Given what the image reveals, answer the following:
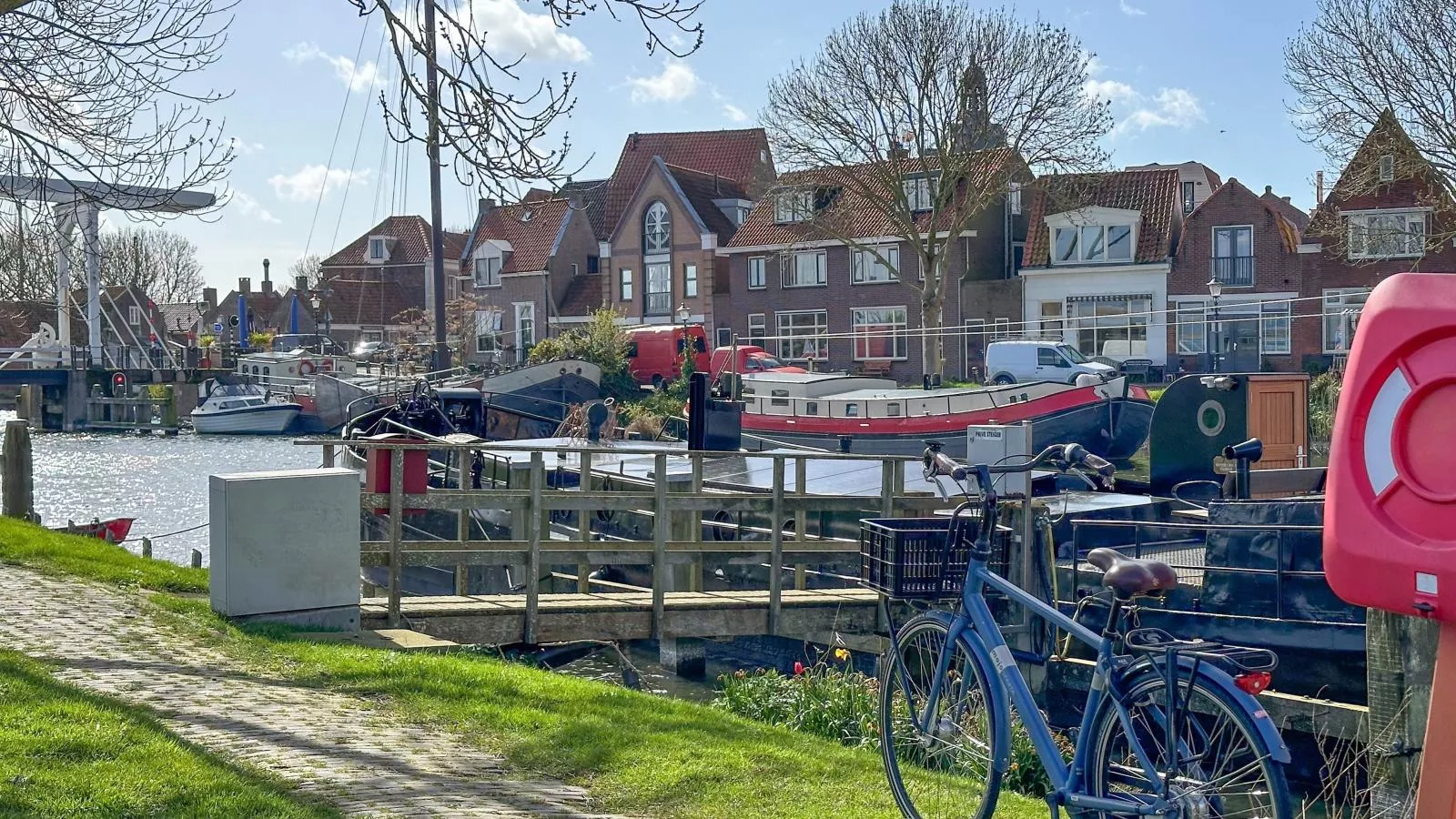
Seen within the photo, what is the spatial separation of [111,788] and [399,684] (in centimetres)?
237

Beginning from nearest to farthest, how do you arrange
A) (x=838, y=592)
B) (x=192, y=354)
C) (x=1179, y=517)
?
(x=838, y=592) < (x=1179, y=517) < (x=192, y=354)

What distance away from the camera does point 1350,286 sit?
44938 mm

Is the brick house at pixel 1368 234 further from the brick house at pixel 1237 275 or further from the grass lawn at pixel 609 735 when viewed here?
the grass lawn at pixel 609 735

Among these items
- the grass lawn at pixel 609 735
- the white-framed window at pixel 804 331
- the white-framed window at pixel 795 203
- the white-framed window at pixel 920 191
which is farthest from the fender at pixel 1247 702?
the white-framed window at pixel 804 331

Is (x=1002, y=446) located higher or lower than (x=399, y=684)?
higher

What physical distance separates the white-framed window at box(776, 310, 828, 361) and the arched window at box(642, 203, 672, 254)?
334 inches

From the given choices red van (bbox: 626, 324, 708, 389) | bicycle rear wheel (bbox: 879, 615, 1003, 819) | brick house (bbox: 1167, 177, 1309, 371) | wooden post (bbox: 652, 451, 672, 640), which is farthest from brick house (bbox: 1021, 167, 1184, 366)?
bicycle rear wheel (bbox: 879, 615, 1003, 819)

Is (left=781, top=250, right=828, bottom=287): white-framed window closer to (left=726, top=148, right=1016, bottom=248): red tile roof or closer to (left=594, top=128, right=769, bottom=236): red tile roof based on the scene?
(left=726, top=148, right=1016, bottom=248): red tile roof

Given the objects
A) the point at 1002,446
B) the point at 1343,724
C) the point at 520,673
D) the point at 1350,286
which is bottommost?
the point at 1343,724

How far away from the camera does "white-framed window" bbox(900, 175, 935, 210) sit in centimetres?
4453

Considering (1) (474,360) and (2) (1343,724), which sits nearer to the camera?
(2) (1343,724)

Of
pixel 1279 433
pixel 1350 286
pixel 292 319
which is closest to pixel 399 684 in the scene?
pixel 1279 433

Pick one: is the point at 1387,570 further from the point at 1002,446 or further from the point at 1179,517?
the point at 1179,517

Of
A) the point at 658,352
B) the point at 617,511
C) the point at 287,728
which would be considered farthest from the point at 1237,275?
the point at 287,728
